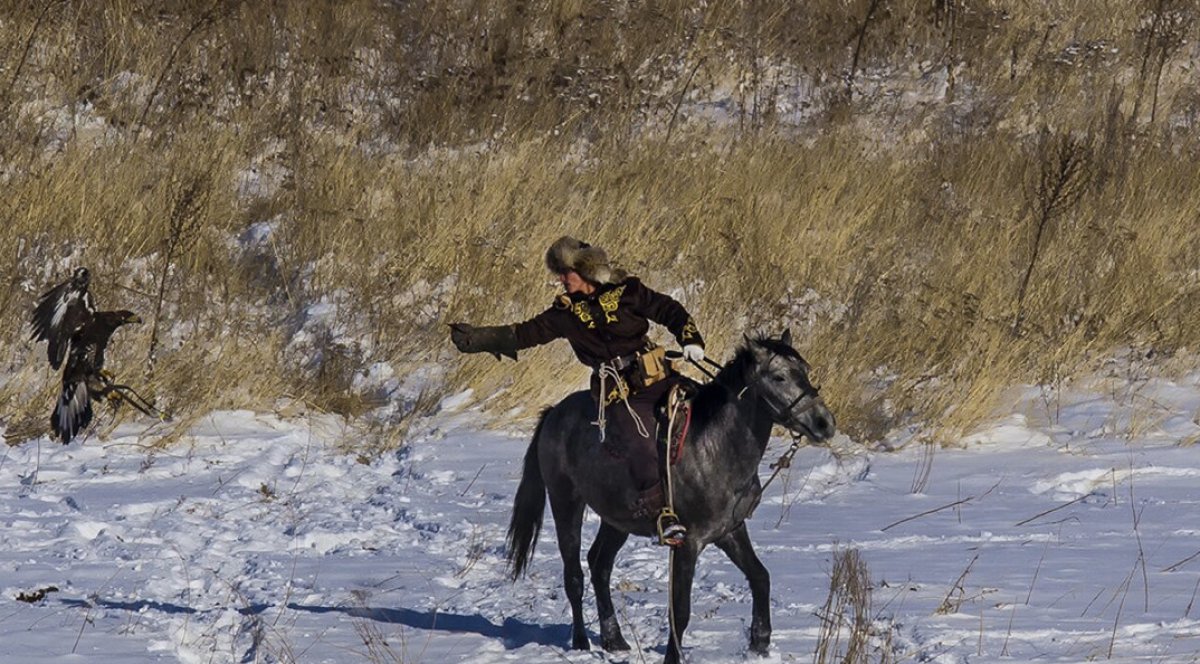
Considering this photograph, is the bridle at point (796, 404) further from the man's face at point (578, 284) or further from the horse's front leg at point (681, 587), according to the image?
the man's face at point (578, 284)

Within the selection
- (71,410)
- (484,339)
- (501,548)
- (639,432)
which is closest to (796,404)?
(639,432)

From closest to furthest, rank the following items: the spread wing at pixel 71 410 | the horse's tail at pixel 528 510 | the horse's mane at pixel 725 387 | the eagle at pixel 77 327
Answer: the horse's mane at pixel 725 387 < the horse's tail at pixel 528 510 < the eagle at pixel 77 327 < the spread wing at pixel 71 410

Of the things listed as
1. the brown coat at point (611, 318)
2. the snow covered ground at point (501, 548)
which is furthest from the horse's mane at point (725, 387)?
the snow covered ground at point (501, 548)

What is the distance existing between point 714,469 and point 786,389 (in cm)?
37

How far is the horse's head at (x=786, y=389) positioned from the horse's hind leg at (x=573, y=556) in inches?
34.7

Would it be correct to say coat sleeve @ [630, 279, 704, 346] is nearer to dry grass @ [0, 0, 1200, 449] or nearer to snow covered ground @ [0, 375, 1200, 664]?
snow covered ground @ [0, 375, 1200, 664]

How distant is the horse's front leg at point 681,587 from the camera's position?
193 inches

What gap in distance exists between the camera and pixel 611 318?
525 cm

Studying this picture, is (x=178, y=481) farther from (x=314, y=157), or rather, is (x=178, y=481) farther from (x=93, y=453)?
(x=314, y=157)

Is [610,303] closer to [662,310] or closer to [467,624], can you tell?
[662,310]

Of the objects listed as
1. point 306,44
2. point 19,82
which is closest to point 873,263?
point 306,44

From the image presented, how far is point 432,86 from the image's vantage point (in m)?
13.3

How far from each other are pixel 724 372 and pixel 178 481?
390 centimetres

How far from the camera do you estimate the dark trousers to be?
5.05 metres
